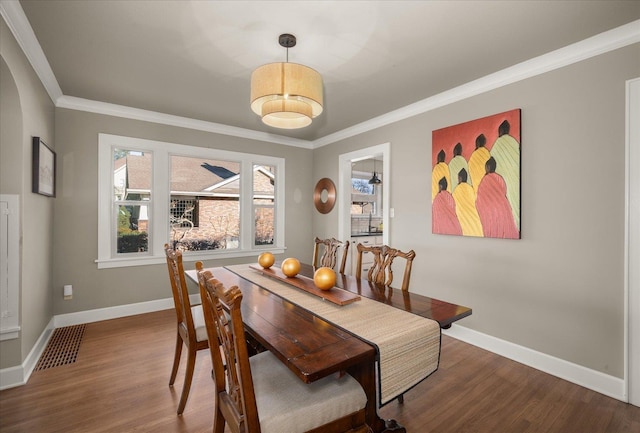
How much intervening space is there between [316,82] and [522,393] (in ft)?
8.42

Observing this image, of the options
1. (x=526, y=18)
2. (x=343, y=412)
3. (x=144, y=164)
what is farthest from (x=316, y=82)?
(x=144, y=164)

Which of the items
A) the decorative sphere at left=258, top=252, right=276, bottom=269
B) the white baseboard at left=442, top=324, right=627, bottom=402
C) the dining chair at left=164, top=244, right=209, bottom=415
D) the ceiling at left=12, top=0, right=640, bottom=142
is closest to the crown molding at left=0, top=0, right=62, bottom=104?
the ceiling at left=12, top=0, right=640, bottom=142

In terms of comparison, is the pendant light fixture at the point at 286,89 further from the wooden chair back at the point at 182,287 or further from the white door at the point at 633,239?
the white door at the point at 633,239

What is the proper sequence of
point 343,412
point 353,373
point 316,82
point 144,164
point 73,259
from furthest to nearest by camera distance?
point 144,164 < point 73,259 < point 316,82 < point 353,373 < point 343,412

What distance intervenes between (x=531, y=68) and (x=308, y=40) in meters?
1.86

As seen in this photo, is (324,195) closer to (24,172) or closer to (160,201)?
(160,201)

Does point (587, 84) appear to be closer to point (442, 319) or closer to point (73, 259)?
point (442, 319)

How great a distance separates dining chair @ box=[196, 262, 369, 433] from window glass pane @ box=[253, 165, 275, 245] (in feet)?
11.1

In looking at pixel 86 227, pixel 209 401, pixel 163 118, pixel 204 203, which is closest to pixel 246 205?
pixel 204 203

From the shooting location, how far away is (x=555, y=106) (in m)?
2.39

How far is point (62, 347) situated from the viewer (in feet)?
9.16

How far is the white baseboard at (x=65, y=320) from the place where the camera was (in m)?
2.17

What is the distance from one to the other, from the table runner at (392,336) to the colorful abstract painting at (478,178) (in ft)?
5.43

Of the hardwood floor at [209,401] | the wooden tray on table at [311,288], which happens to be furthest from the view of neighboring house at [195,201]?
the wooden tray on table at [311,288]
